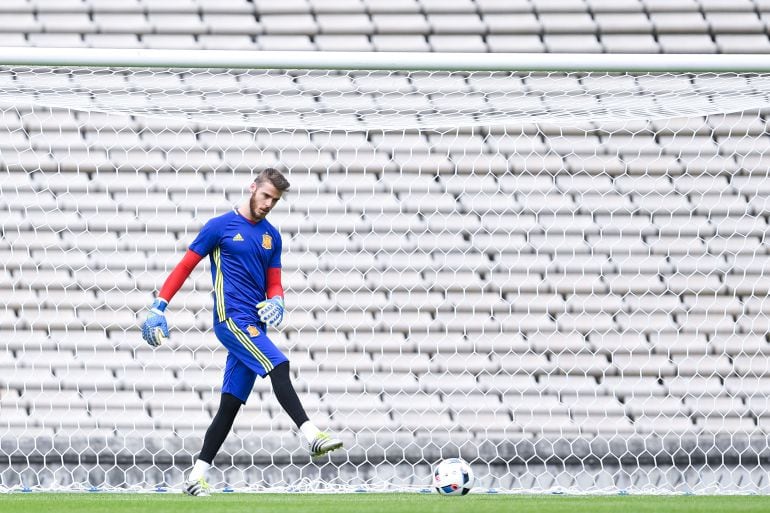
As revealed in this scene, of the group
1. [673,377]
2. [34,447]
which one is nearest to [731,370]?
[673,377]

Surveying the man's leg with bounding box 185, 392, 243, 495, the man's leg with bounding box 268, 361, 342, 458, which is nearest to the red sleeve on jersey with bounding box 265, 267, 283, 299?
the man's leg with bounding box 268, 361, 342, 458

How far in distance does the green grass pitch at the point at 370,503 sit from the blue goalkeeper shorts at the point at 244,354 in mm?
474

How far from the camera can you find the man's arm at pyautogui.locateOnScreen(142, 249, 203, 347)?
4750mm

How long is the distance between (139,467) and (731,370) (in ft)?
11.5

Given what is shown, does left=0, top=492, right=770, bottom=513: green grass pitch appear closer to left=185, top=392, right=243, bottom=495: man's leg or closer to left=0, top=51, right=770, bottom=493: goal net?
left=185, top=392, right=243, bottom=495: man's leg

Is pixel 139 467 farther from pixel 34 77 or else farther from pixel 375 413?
pixel 34 77

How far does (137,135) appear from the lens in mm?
7207

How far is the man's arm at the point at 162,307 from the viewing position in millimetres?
4750

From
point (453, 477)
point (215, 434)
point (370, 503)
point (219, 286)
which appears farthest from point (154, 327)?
point (453, 477)

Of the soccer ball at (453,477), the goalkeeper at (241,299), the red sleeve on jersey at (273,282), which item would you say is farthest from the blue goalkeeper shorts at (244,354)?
the soccer ball at (453,477)

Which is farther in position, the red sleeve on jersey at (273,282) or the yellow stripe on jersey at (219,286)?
the red sleeve on jersey at (273,282)

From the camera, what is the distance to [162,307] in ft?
15.8

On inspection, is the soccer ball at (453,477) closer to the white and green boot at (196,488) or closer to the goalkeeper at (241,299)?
the goalkeeper at (241,299)

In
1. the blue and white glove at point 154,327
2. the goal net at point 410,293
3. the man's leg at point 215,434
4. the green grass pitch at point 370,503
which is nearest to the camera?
the green grass pitch at point 370,503
